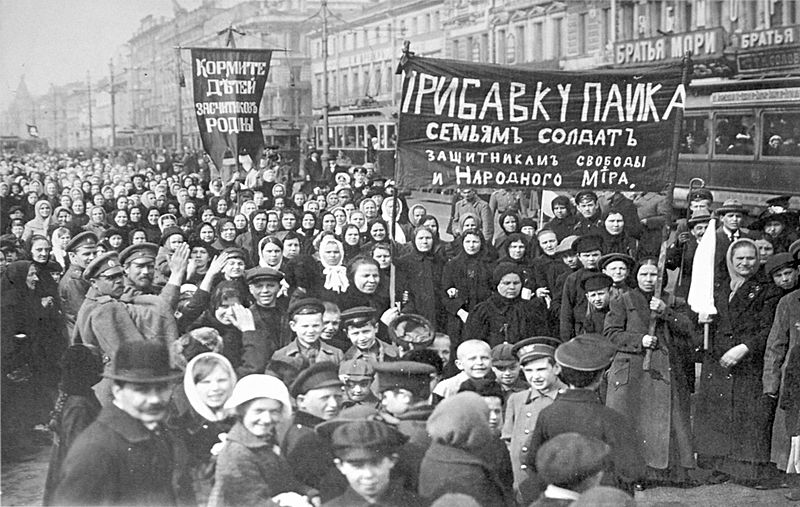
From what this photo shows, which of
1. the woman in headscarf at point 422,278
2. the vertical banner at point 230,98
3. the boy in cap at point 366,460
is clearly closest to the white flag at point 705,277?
the woman in headscarf at point 422,278

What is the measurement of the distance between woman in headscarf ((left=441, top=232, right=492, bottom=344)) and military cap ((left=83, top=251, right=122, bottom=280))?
7.27 ft

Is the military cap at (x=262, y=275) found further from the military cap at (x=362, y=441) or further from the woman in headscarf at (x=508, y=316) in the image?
the military cap at (x=362, y=441)

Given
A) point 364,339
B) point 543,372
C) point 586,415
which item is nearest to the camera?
point 586,415

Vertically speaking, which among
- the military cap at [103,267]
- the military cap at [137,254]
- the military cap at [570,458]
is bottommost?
the military cap at [570,458]

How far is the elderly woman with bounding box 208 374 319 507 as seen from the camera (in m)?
3.60

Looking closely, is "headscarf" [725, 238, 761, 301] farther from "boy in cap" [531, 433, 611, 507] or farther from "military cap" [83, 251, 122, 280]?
"military cap" [83, 251, 122, 280]

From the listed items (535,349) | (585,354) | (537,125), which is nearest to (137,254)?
(535,349)

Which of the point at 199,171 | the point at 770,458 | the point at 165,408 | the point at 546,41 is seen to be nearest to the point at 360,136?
the point at 199,171

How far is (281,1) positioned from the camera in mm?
7305

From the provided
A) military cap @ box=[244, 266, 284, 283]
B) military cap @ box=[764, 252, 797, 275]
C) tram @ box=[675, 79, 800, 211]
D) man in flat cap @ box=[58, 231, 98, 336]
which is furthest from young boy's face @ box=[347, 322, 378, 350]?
tram @ box=[675, 79, 800, 211]

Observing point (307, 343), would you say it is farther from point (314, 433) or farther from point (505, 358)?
point (505, 358)

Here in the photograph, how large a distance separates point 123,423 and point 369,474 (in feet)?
3.11

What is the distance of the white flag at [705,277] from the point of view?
5055mm

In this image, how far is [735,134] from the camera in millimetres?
11562
